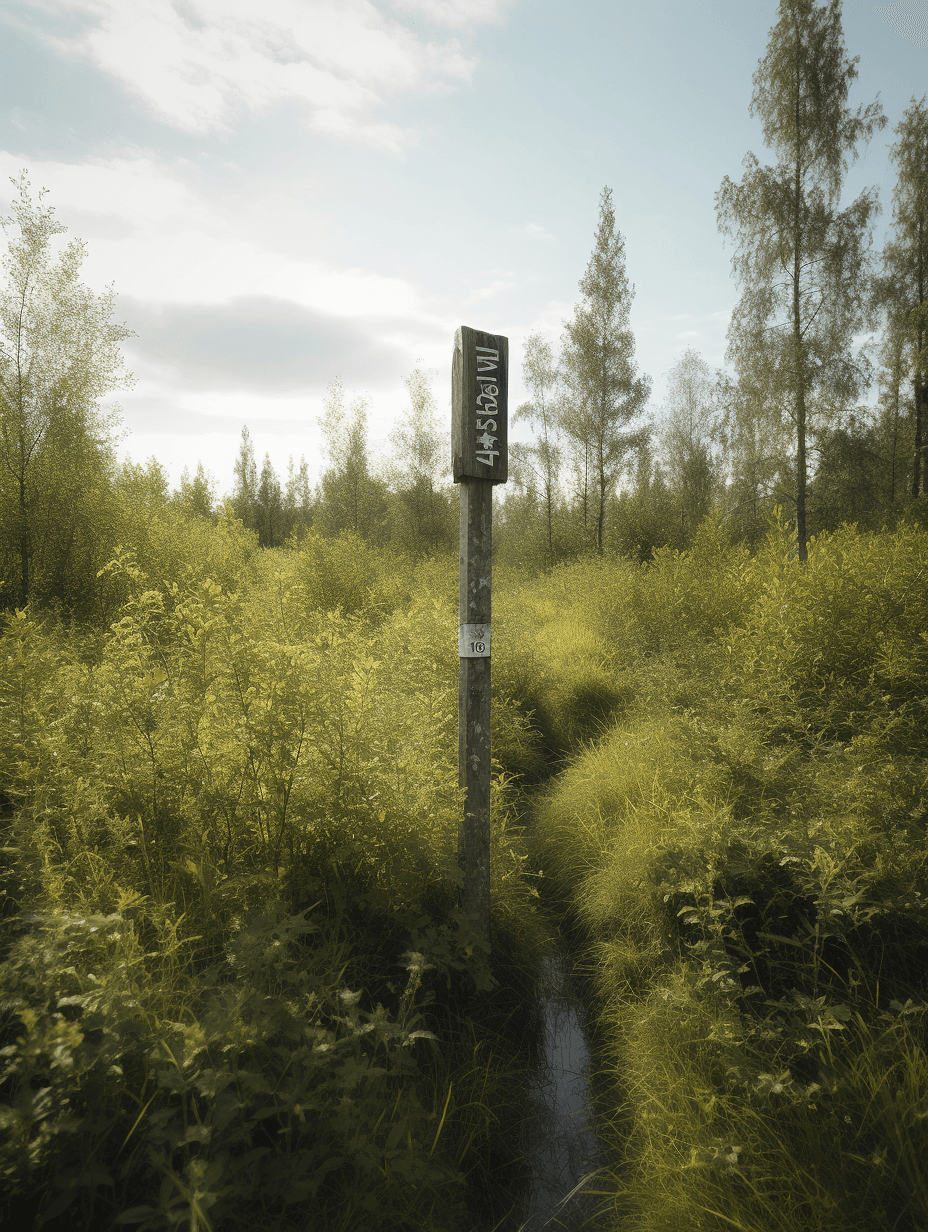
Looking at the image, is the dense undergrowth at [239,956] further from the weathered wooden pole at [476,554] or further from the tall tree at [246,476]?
the tall tree at [246,476]

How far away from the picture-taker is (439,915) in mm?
2865

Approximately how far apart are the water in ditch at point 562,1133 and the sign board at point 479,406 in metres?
2.79

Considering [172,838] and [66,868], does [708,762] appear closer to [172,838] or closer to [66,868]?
[172,838]

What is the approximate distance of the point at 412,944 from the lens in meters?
2.55

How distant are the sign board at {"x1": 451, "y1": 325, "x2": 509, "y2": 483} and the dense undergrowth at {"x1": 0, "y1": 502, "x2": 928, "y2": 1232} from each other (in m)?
1.12

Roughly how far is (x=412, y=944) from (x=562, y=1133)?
3.12 ft

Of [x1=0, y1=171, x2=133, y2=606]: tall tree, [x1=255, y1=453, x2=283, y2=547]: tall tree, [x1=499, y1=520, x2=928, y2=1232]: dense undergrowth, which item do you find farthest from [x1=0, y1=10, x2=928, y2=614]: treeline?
[x1=255, y1=453, x2=283, y2=547]: tall tree

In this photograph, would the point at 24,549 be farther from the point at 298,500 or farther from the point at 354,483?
the point at 298,500

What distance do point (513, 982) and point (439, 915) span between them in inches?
22.4

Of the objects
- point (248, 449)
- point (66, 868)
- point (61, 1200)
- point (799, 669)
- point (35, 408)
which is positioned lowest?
point (61, 1200)

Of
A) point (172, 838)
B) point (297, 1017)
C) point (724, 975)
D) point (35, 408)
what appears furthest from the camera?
point (35, 408)

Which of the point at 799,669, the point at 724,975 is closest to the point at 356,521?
the point at 799,669

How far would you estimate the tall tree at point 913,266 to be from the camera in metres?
13.4

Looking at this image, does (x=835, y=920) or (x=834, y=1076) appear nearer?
(x=834, y=1076)
